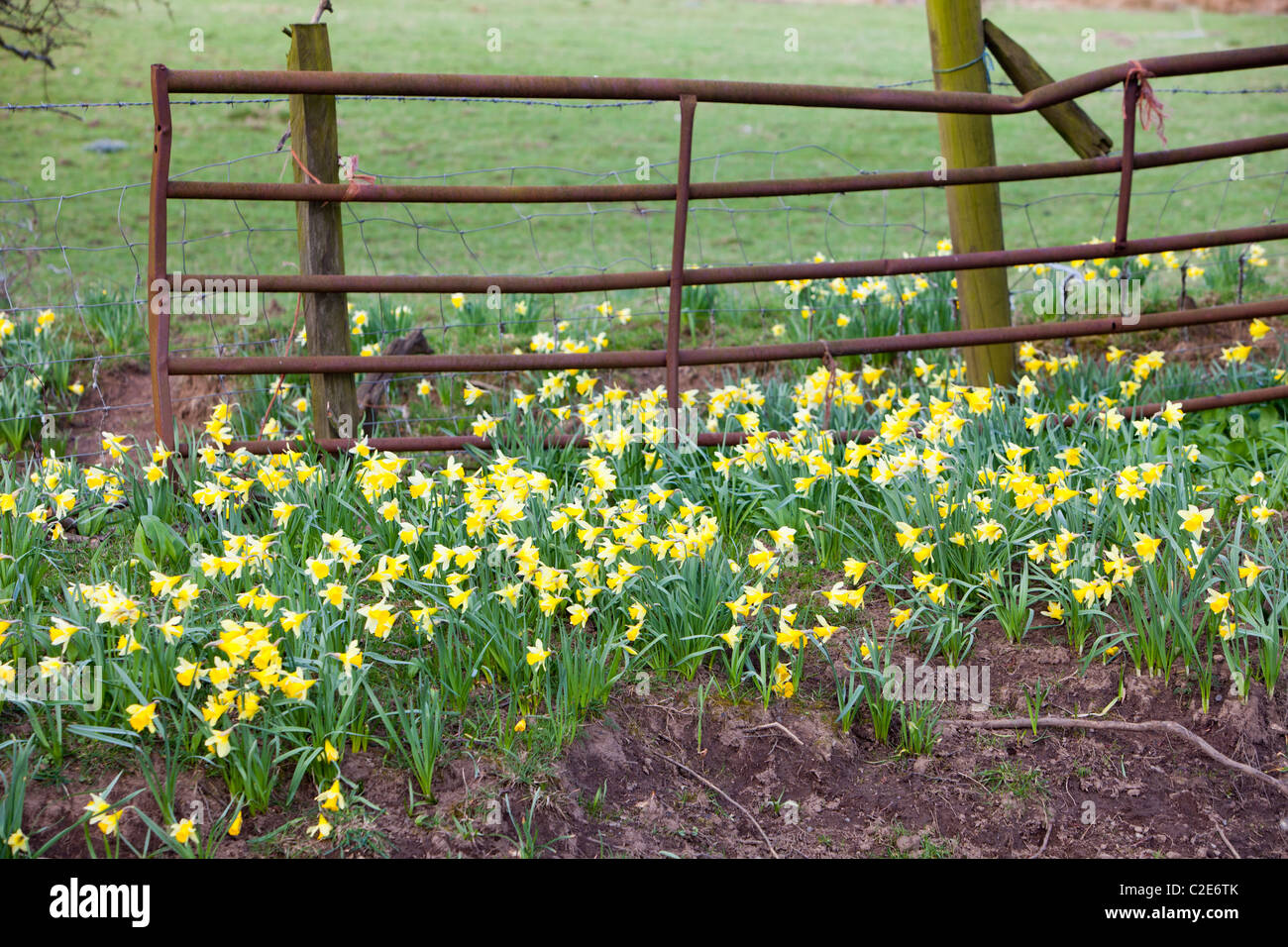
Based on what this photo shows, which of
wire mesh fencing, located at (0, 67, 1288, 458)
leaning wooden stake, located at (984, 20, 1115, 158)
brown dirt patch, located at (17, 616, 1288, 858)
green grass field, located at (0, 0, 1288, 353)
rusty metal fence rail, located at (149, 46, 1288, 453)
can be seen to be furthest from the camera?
green grass field, located at (0, 0, 1288, 353)

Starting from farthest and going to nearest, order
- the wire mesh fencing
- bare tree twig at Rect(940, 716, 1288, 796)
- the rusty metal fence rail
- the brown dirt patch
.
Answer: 1. the wire mesh fencing
2. the rusty metal fence rail
3. bare tree twig at Rect(940, 716, 1288, 796)
4. the brown dirt patch

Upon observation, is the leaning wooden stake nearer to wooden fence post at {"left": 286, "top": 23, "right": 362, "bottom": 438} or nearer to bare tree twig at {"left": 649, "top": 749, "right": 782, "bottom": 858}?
wooden fence post at {"left": 286, "top": 23, "right": 362, "bottom": 438}

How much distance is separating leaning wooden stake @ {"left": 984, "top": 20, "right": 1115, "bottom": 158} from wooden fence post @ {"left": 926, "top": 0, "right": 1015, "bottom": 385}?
0.27ft

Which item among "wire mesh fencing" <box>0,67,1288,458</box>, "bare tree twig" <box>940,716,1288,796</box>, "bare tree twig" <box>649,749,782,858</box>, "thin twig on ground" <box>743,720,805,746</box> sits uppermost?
"wire mesh fencing" <box>0,67,1288,458</box>

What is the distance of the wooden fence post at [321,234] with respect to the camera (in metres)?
3.82

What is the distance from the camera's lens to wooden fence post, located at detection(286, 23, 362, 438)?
12.5ft

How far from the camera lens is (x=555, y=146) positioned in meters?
11.6

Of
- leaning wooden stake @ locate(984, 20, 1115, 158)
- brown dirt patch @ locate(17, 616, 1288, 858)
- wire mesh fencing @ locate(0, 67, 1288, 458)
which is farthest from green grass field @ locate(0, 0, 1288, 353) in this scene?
brown dirt patch @ locate(17, 616, 1288, 858)

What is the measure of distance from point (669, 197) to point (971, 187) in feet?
4.34

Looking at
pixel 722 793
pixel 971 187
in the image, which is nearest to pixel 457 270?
pixel 971 187

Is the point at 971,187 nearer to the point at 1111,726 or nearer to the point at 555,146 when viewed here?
→ the point at 1111,726

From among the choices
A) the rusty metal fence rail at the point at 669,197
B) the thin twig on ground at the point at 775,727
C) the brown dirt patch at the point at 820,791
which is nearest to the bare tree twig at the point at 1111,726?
the brown dirt patch at the point at 820,791

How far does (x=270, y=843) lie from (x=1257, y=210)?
992cm

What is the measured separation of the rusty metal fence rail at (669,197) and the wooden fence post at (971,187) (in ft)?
0.69
